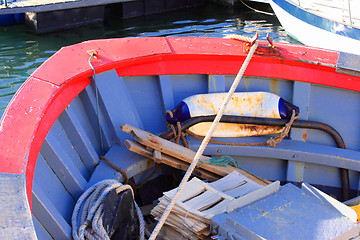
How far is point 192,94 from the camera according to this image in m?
4.38

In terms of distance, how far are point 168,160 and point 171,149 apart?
0.33ft

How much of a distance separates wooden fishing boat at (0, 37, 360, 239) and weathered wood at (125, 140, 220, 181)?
0.16m

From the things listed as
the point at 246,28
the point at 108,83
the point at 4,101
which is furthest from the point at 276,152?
the point at 246,28

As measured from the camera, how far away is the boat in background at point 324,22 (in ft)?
35.1

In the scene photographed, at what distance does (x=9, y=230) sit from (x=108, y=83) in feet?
6.39

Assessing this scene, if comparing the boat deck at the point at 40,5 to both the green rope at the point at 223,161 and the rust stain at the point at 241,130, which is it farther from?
the green rope at the point at 223,161

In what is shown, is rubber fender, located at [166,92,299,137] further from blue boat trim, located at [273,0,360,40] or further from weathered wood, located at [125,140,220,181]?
blue boat trim, located at [273,0,360,40]

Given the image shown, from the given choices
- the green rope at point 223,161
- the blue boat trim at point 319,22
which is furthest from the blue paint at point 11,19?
the green rope at point 223,161

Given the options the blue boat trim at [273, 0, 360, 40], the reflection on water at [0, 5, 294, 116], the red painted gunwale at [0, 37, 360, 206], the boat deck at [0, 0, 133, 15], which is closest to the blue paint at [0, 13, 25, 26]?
the reflection on water at [0, 5, 294, 116]

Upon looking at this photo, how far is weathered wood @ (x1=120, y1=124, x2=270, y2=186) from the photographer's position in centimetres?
373

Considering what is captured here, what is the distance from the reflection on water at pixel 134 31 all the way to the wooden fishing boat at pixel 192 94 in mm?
5743

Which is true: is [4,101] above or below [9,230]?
below

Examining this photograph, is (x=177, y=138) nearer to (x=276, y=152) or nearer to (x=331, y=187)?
(x=276, y=152)

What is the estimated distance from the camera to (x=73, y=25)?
13727 millimetres
